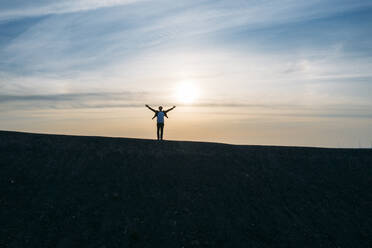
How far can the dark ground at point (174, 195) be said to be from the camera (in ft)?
43.9

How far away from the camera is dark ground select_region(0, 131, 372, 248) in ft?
43.9

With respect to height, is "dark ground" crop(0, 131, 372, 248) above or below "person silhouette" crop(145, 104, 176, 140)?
below

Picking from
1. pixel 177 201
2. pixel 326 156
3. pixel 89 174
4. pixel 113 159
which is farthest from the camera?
pixel 326 156

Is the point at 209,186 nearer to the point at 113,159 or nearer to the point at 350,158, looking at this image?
the point at 113,159

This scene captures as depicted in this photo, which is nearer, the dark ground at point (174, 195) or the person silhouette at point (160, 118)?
the dark ground at point (174, 195)

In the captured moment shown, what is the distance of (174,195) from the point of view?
51.3 feet

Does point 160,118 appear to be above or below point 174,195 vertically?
above

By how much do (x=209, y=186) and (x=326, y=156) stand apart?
29.5 feet

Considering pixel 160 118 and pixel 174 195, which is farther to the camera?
pixel 160 118

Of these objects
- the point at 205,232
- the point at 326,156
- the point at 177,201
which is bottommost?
the point at 205,232

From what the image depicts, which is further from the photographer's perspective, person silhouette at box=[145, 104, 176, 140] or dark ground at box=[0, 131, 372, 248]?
person silhouette at box=[145, 104, 176, 140]

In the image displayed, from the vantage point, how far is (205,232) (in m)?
13.7

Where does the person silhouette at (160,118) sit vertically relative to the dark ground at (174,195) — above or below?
above

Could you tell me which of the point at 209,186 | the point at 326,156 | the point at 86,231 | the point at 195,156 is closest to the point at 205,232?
the point at 209,186
